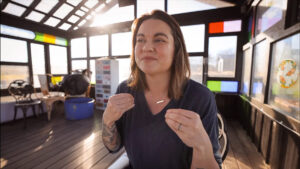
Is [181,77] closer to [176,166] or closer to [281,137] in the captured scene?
[176,166]

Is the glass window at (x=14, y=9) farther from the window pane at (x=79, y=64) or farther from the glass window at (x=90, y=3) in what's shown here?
the window pane at (x=79, y=64)

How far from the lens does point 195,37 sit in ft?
12.2

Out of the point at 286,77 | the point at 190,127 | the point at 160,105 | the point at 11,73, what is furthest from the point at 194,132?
the point at 11,73

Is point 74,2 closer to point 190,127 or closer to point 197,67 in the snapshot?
point 197,67

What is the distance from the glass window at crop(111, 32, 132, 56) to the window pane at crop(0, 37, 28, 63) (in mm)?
2878

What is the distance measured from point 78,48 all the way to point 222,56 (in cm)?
540

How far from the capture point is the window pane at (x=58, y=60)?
5.31 m

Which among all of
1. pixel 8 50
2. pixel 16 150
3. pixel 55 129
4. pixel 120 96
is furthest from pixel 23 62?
pixel 120 96

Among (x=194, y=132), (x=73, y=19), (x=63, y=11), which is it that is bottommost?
(x=194, y=132)

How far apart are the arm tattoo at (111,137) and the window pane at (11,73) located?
5279 millimetres

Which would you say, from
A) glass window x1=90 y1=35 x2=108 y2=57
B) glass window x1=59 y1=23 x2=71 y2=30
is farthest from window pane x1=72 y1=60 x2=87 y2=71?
glass window x1=59 y1=23 x2=71 y2=30

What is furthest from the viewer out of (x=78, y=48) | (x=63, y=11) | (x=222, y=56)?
(x=78, y=48)

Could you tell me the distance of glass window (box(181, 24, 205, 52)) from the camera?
3.65 m

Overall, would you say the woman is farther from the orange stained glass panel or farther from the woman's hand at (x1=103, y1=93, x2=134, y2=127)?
→ the orange stained glass panel
